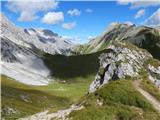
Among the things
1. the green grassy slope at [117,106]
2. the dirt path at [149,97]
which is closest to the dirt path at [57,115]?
the green grassy slope at [117,106]

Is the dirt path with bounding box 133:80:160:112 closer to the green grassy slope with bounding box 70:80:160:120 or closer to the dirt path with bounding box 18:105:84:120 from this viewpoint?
the green grassy slope with bounding box 70:80:160:120

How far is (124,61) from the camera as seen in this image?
302 ft

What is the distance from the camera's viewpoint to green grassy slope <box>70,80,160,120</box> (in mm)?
40312

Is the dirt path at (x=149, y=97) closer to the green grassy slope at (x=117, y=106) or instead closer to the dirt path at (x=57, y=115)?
the green grassy slope at (x=117, y=106)

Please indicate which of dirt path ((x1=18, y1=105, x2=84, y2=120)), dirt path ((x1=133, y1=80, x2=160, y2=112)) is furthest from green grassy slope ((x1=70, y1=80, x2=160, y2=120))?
dirt path ((x1=18, y1=105, x2=84, y2=120))

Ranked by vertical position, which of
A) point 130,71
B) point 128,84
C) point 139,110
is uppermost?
point 130,71

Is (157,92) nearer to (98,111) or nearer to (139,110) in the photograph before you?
(139,110)

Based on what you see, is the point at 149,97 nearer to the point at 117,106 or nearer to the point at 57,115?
the point at 117,106

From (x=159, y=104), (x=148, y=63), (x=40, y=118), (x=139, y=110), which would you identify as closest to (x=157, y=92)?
(x=159, y=104)

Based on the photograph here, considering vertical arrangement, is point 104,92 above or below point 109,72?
below

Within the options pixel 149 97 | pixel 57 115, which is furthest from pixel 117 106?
pixel 57 115

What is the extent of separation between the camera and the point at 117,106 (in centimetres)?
4175

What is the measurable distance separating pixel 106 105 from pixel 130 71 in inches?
1787

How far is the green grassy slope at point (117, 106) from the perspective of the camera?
40312mm
